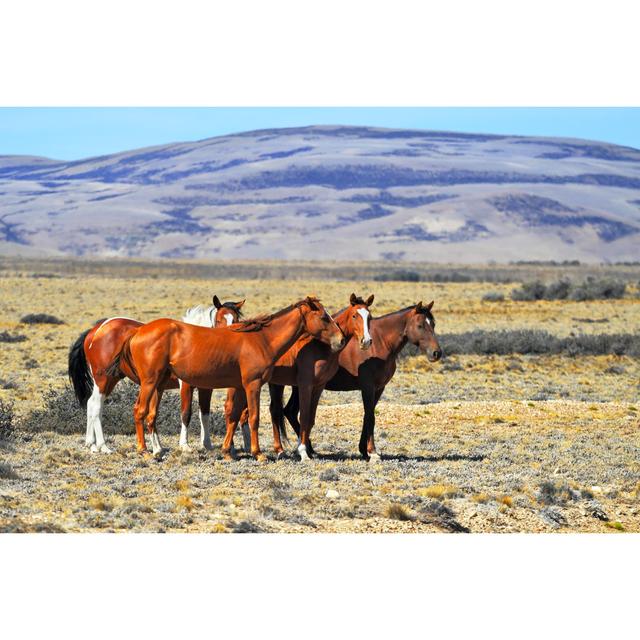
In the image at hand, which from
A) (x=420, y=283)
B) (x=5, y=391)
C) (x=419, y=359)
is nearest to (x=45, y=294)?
(x=420, y=283)

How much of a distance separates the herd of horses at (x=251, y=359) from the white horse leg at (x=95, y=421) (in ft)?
0.04

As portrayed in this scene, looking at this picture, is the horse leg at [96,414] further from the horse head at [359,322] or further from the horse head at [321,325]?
the horse head at [359,322]

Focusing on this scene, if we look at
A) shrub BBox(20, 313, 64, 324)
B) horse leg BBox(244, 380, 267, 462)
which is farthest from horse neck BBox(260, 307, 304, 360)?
shrub BBox(20, 313, 64, 324)

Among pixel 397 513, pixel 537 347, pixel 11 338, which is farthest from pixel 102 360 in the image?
pixel 11 338

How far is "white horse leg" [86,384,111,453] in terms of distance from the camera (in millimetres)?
13344

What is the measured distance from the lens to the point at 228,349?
41.0 feet

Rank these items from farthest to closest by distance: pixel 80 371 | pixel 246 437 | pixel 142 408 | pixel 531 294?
1. pixel 531 294
2. pixel 80 371
3. pixel 246 437
4. pixel 142 408

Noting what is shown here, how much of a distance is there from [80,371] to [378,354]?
12.5 ft

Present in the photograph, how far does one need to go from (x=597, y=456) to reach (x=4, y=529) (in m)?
7.96

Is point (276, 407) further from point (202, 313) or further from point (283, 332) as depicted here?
point (202, 313)

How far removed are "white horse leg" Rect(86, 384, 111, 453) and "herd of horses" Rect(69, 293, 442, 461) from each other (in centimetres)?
1

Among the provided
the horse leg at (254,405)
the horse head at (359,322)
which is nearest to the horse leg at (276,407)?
the horse leg at (254,405)

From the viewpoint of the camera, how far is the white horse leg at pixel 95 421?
13344 millimetres

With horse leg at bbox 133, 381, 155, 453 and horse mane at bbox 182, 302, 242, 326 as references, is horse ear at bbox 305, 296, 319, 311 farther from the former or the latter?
horse leg at bbox 133, 381, 155, 453
